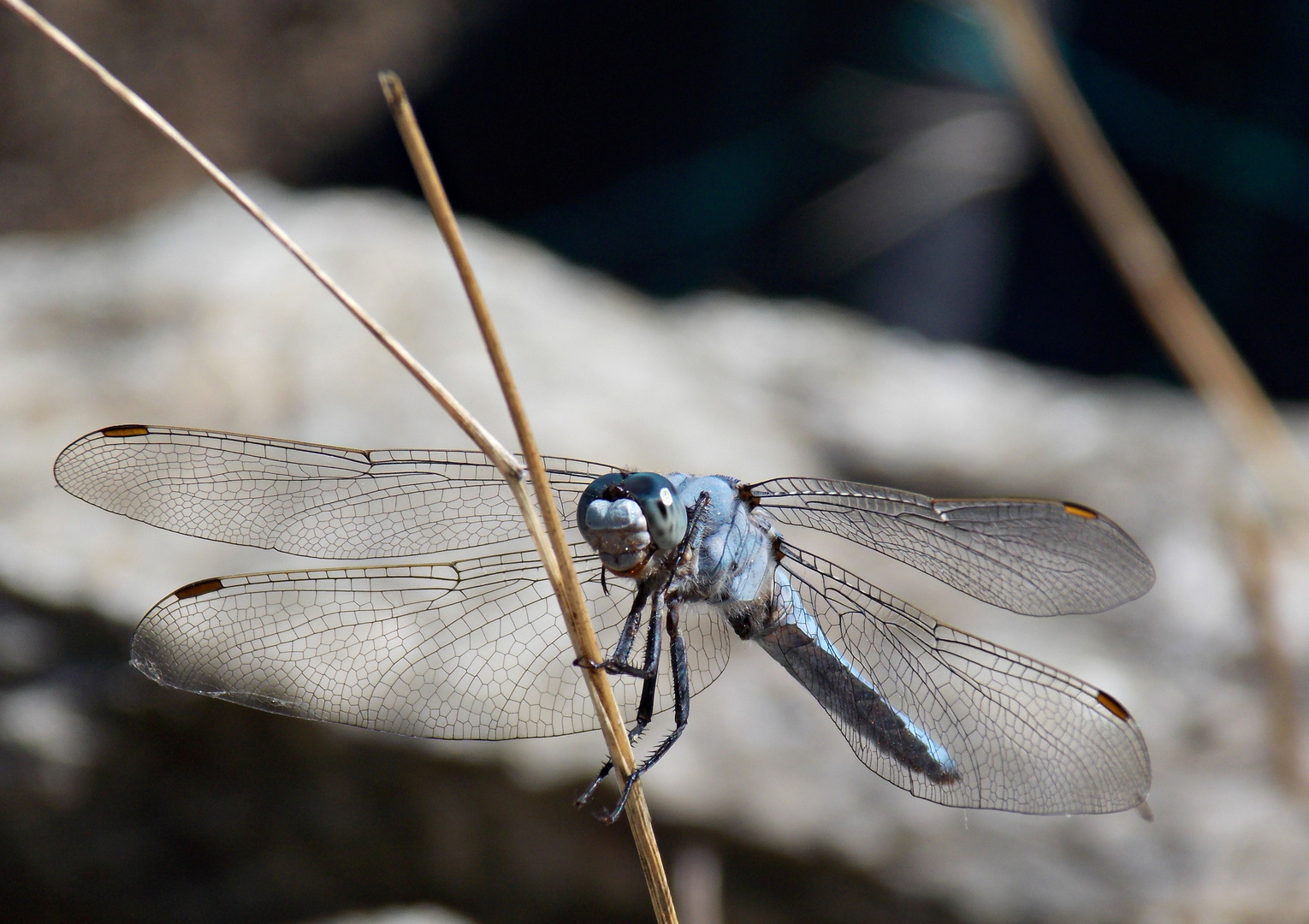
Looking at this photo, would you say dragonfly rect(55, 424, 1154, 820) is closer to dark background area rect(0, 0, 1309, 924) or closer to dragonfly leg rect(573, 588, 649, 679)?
dragonfly leg rect(573, 588, 649, 679)

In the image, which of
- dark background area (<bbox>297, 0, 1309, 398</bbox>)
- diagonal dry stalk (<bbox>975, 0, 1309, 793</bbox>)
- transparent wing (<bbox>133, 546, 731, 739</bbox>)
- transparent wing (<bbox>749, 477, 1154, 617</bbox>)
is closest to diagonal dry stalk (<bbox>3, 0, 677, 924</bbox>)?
transparent wing (<bbox>133, 546, 731, 739</bbox>)

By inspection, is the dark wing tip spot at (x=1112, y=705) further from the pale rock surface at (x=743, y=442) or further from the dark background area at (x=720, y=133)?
the dark background area at (x=720, y=133)

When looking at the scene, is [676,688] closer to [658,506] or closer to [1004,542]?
[658,506]

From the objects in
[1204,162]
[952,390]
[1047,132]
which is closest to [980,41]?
[1204,162]

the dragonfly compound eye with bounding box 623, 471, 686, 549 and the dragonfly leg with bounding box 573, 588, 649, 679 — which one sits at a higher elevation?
the dragonfly compound eye with bounding box 623, 471, 686, 549

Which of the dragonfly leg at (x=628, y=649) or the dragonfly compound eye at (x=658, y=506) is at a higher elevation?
the dragonfly compound eye at (x=658, y=506)

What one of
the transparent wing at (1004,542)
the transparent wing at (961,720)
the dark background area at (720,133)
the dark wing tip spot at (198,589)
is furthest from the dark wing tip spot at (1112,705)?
the dark background area at (720,133)
